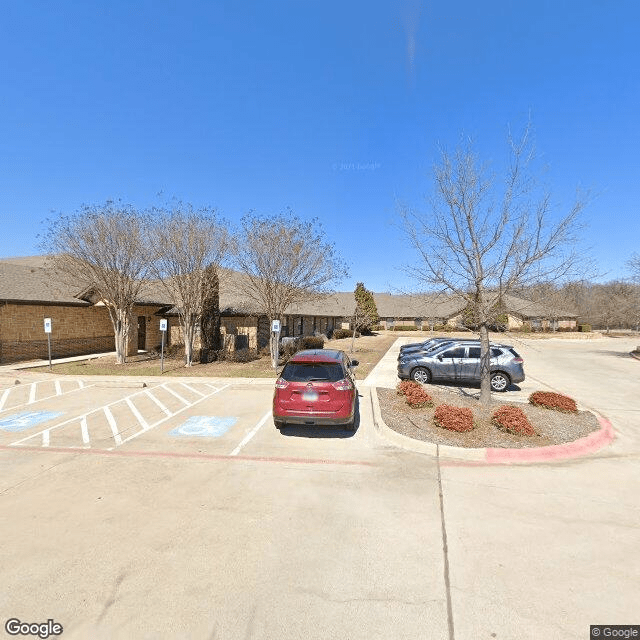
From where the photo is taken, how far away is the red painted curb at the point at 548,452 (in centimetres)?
659

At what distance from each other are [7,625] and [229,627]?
1916 mm

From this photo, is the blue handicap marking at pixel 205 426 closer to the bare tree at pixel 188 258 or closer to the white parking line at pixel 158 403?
the white parking line at pixel 158 403

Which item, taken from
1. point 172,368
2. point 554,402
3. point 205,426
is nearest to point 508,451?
point 554,402

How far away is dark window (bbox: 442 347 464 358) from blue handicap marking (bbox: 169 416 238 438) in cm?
897

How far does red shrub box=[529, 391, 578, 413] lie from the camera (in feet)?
30.1

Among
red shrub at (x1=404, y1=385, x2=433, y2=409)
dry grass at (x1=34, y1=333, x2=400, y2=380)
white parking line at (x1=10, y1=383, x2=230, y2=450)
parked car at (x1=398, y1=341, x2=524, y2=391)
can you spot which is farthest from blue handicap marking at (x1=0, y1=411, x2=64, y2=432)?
parked car at (x1=398, y1=341, x2=524, y2=391)

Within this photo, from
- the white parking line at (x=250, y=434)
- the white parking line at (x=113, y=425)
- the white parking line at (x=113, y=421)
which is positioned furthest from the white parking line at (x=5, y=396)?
the white parking line at (x=250, y=434)

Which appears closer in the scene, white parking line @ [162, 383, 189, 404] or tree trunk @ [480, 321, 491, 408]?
tree trunk @ [480, 321, 491, 408]

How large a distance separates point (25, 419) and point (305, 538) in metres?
9.05

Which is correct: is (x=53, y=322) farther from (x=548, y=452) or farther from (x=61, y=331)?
(x=548, y=452)

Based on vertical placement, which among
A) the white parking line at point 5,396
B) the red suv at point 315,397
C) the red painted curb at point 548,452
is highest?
the red suv at point 315,397

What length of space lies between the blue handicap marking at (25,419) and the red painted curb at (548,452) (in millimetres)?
10611

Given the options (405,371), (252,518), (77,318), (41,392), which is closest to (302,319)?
(77,318)

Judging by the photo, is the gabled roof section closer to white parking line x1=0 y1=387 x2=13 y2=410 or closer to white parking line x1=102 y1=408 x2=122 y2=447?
white parking line x1=0 y1=387 x2=13 y2=410
